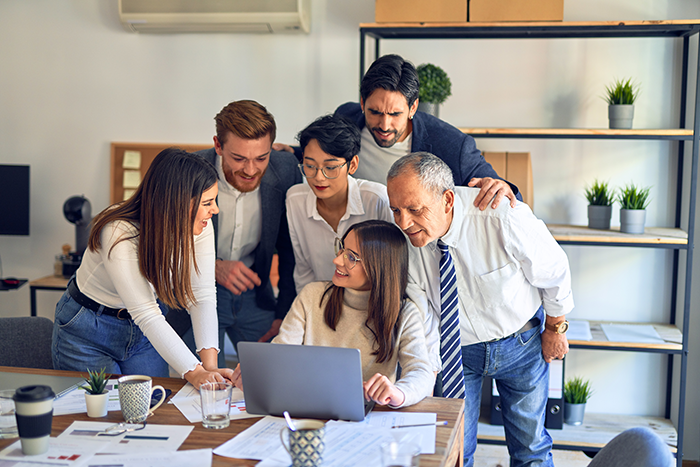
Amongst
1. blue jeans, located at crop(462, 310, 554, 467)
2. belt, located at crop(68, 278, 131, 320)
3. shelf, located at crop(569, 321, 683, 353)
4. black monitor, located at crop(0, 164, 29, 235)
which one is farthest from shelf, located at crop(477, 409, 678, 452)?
black monitor, located at crop(0, 164, 29, 235)

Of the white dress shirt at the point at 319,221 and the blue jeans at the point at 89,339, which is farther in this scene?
the white dress shirt at the point at 319,221

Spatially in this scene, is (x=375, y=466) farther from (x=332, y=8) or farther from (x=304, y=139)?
(x=332, y=8)

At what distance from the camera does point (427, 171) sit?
65.9 inches

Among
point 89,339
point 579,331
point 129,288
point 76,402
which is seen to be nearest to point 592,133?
point 579,331

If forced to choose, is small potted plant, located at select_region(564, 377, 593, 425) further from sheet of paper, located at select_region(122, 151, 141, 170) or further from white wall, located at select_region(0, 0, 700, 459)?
A: sheet of paper, located at select_region(122, 151, 141, 170)

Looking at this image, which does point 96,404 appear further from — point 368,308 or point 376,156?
point 376,156

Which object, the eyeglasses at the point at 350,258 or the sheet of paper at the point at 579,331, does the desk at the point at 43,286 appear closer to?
the eyeglasses at the point at 350,258

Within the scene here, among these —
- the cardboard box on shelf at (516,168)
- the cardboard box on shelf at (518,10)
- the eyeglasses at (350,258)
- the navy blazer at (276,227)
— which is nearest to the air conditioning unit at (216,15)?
the cardboard box on shelf at (518,10)

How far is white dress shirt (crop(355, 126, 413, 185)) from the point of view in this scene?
2.19m

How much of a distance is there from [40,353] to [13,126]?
2064 millimetres

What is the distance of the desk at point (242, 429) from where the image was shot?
124cm

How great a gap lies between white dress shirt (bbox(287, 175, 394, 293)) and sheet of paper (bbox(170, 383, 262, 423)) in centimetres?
61

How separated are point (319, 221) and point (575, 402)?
1.74 m

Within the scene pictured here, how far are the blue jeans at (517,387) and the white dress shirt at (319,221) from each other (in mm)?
Answer: 533
